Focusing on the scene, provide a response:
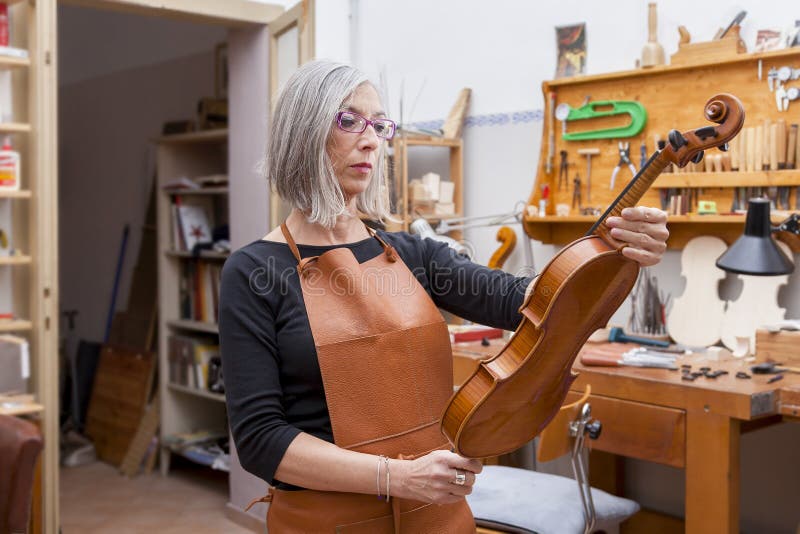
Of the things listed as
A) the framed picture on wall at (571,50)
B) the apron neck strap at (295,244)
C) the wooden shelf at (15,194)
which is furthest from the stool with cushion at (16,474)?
the framed picture on wall at (571,50)

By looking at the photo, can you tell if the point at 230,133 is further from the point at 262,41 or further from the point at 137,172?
the point at 137,172

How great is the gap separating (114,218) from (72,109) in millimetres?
1038

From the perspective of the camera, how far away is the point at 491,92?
3.96 metres

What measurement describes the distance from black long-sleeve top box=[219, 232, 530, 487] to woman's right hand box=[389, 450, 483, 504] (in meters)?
0.16

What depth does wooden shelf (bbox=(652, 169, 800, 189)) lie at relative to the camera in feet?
9.41

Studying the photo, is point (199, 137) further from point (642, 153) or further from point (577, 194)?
point (642, 153)

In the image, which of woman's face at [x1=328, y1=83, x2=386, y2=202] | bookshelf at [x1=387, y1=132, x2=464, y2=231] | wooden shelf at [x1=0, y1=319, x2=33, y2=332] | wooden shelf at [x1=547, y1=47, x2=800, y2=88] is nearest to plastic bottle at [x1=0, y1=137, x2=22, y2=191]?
wooden shelf at [x1=0, y1=319, x2=33, y2=332]

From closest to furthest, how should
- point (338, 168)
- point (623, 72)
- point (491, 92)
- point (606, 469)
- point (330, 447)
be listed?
point (330, 447)
point (338, 168)
point (623, 72)
point (606, 469)
point (491, 92)

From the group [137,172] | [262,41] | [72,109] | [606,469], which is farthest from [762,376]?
[72,109]

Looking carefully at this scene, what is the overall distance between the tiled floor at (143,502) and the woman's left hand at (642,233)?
11.1ft

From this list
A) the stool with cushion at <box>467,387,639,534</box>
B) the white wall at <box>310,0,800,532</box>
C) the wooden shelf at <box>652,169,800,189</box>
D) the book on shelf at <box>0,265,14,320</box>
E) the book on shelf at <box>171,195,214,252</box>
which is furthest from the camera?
the book on shelf at <box>171,195,214,252</box>

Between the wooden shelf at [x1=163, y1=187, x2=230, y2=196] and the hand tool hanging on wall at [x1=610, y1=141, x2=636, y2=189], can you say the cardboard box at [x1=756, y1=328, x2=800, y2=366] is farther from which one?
the wooden shelf at [x1=163, y1=187, x2=230, y2=196]

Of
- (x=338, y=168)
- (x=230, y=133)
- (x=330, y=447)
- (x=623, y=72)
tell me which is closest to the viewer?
(x=330, y=447)

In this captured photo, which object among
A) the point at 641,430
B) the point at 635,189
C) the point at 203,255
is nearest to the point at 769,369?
the point at 641,430
